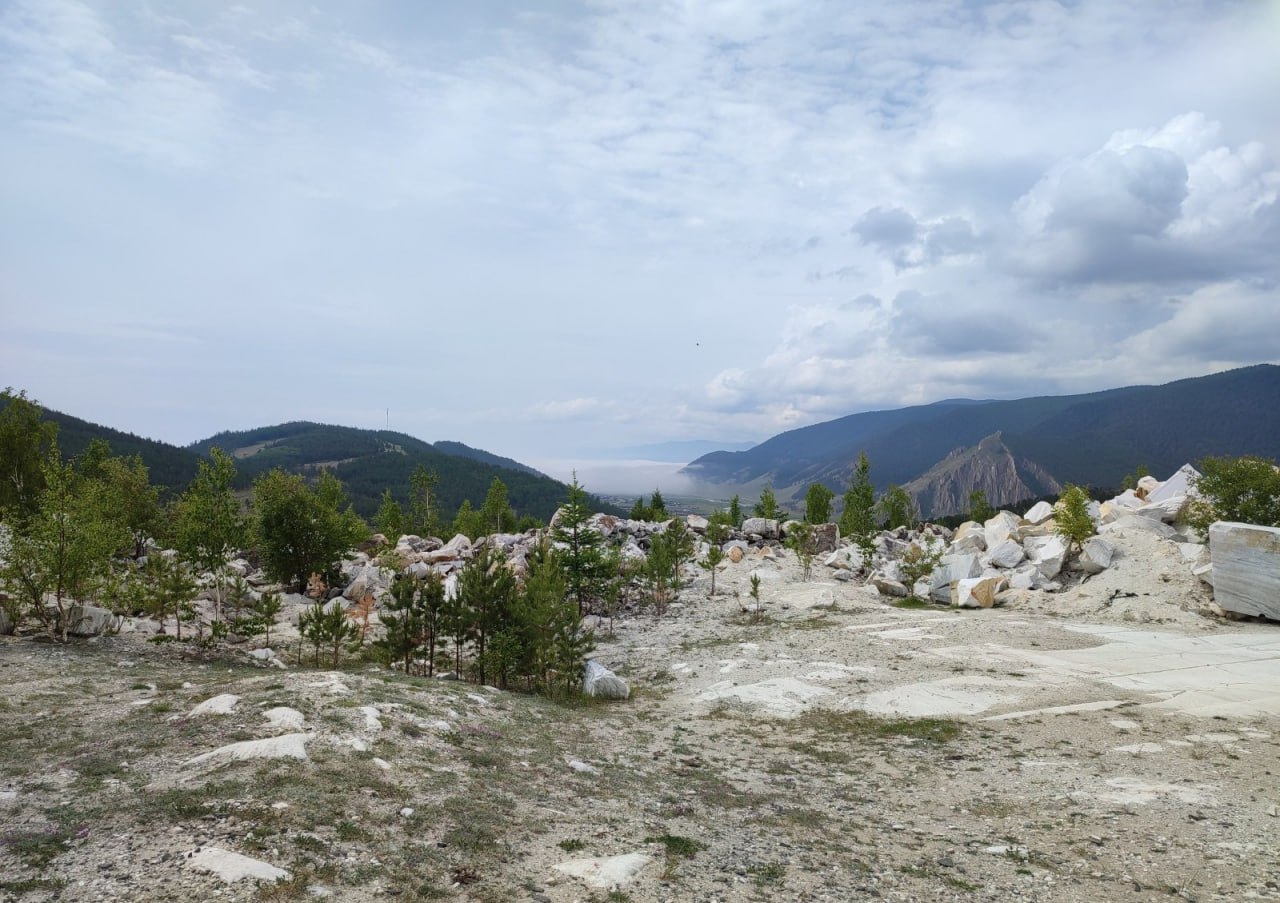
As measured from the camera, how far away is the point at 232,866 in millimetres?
7324

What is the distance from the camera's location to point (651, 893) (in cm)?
805

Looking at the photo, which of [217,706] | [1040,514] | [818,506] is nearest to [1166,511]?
[1040,514]

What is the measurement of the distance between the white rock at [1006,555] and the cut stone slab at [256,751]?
4195 centimetres

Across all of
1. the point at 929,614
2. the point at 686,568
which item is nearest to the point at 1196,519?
the point at 929,614

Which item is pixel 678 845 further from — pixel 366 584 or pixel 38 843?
pixel 366 584

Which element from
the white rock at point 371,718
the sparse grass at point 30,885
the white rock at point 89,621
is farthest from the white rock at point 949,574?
the sparse grass at point 30,885

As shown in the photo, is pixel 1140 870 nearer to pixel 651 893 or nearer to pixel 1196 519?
pixel 651 893

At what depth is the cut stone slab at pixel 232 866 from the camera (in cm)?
716

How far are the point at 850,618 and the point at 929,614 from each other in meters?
4.23

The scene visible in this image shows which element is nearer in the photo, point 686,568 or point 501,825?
point 501,825

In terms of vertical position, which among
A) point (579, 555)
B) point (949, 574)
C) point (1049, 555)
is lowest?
point (949, 574)

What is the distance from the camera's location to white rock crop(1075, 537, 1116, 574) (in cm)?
3675

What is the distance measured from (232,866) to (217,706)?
23.1 feet

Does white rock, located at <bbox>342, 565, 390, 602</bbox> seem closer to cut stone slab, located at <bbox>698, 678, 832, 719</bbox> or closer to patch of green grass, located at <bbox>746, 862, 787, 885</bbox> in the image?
cut stone slab, located at <bbox>698, 678, 832, 719</bbox>
